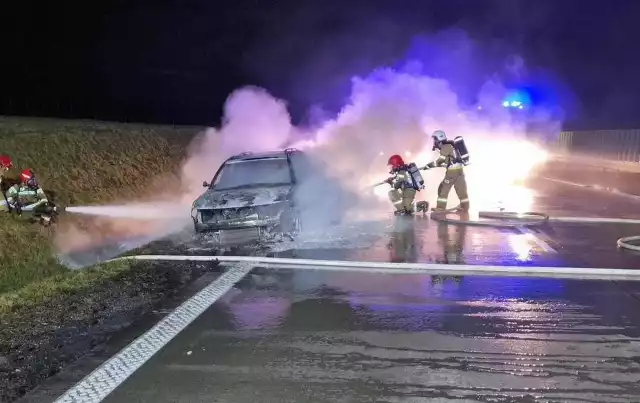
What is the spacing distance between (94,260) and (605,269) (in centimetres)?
751

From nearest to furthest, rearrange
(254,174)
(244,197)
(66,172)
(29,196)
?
(244,197) → (29,196) → (254,174) → (66,172)

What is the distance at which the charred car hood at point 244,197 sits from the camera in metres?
9.50

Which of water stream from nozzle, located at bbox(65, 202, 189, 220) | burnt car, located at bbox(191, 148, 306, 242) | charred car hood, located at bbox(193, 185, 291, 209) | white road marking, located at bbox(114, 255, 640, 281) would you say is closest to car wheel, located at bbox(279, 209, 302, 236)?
burnt car, located at bbox(191, 148, 306, 242)

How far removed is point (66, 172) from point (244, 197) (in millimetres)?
5794

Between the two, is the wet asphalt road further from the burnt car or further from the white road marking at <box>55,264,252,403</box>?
the burnt car

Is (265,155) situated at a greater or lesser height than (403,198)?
greater

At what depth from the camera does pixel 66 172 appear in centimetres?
1320

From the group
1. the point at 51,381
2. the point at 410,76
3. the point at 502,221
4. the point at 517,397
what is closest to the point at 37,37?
the point at 410,76

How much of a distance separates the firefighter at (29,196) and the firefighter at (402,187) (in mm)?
6782

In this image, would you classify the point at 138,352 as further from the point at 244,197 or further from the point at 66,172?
the point at 66,172

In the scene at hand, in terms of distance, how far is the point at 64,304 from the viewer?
6047 millimetres

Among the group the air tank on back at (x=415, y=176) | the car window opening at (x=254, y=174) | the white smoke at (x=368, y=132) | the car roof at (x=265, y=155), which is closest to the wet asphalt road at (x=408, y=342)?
the car window opening at (x=254, y=174)

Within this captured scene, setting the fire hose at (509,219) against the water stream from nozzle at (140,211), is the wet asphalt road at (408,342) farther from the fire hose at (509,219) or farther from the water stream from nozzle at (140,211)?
the water stream from nozzle at (140,211)

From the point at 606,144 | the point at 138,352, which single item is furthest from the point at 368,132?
the point at 606,144
